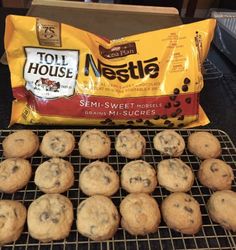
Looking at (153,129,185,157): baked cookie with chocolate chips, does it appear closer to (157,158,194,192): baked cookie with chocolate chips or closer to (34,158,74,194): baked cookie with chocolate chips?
(157,158,194,192): baked cookie with chocolate chips

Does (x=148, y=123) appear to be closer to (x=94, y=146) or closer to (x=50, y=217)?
(x=94, y=146)

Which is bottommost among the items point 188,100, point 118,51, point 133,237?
point 133,237

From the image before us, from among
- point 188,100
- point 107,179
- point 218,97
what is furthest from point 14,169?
point 218,97

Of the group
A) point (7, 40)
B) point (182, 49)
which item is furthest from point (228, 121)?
point (7, 40)

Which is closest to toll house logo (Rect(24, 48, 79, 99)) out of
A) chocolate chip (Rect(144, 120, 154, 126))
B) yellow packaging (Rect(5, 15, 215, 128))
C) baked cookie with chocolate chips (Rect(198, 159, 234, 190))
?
yellow packaging (Rect(5, 15, 215, 128))

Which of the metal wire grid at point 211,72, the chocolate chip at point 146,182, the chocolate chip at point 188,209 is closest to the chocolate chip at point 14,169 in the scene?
the chocolate chip at point 146,182
